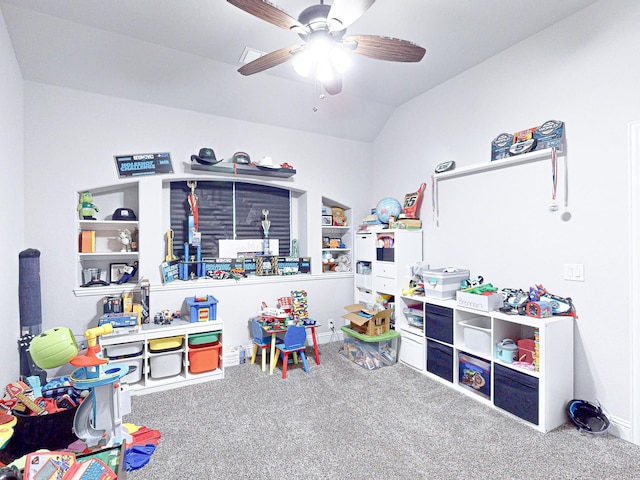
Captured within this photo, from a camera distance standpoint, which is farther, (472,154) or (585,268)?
(472,154)

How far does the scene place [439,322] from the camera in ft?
9.65

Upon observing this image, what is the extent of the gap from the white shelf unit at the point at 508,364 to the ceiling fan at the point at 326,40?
206 centimetres

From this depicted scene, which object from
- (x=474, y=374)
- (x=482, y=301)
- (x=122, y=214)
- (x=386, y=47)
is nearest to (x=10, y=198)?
(x=122, y=214)

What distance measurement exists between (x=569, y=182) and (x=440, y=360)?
1823 millimetres

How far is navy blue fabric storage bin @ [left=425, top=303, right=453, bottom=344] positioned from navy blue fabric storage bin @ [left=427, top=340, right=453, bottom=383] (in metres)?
0.08

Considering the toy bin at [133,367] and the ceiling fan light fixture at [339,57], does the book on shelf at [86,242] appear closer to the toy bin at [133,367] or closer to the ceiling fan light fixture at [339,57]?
the toy bin at [133,367]

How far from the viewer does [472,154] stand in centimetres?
312

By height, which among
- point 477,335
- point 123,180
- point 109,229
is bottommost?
point 477,335

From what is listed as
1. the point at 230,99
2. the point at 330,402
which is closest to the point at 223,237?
the point at 230,99

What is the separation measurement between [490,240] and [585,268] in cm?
75

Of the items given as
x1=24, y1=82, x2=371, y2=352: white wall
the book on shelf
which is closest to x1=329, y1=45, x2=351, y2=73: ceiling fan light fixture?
x1=24, y1=82, x2=371, y2=352: white wall

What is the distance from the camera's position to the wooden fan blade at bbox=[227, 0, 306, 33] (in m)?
1.54

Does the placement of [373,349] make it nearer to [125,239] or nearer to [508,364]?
[508,364]

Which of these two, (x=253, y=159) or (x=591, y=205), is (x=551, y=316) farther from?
(x=253, y=159)
